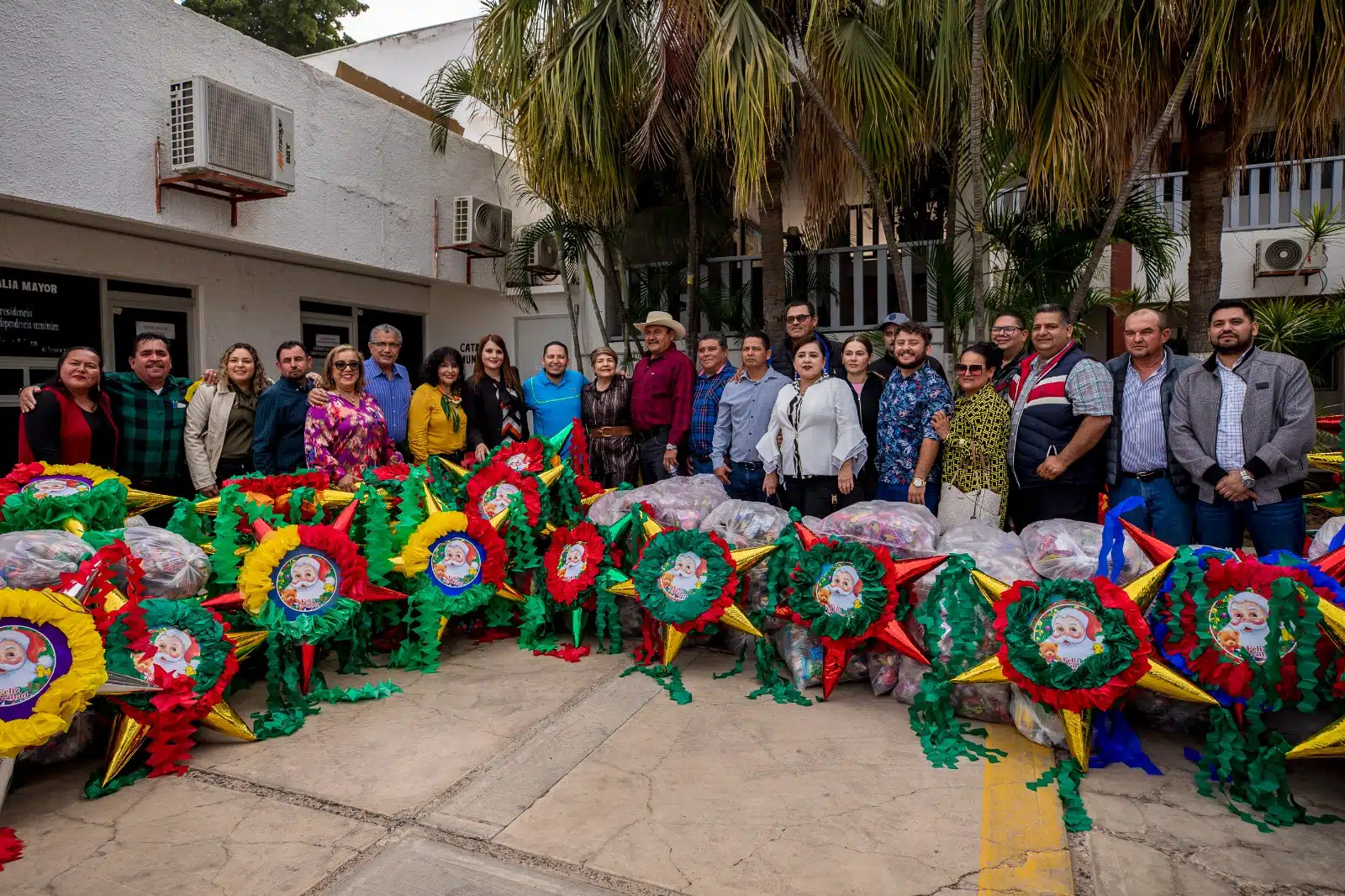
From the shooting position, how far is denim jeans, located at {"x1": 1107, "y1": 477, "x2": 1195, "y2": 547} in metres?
3.62

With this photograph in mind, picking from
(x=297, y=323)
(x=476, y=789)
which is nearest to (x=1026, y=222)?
(x=476, y=789)

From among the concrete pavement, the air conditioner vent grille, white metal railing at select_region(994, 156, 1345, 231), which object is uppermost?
white metal railing at select_region(994, 156, 1345, 231)

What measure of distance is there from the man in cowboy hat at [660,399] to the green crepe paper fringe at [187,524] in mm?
2590

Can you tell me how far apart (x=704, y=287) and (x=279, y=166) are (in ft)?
14.6

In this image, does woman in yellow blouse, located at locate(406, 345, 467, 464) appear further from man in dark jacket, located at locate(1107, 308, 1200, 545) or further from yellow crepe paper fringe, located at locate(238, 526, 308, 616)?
man in dark jacket, located at locate(1107, 308, 1200, 545)

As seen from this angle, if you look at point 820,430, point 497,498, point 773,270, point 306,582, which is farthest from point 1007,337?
point 773,270

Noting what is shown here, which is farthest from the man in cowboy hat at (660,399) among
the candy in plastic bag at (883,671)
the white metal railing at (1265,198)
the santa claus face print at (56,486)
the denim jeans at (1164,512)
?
the white metal railing at (1265,198)

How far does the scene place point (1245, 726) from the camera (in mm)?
2693

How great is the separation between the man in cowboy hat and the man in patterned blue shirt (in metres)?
1.41

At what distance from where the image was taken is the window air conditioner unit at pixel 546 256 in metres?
9.05

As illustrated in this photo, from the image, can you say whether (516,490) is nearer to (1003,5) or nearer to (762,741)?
(762,741)

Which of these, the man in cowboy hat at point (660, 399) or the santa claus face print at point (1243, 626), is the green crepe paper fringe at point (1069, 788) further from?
the man in cowboy hat at point (660, 399)

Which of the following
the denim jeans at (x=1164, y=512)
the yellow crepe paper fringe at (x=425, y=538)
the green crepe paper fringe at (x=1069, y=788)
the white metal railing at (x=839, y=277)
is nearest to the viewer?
the green crepe paper fringe at (x=1069, y=788)

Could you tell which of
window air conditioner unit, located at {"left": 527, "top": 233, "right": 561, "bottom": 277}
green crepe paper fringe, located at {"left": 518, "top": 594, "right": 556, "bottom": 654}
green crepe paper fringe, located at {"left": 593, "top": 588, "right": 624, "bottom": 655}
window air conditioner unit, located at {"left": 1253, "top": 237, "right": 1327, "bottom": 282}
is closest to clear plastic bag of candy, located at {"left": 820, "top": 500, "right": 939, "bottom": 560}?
green crepe paper fringe, located at {"left": 593, "top": 588, "right": 624, "bottom": 655}
